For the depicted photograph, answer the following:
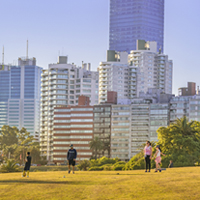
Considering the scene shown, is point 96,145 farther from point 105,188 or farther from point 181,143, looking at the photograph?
point 105,188

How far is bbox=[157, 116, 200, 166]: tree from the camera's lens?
79812 mm

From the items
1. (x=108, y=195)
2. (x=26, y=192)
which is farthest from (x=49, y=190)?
(x=108, y=195)

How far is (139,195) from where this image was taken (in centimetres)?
3045

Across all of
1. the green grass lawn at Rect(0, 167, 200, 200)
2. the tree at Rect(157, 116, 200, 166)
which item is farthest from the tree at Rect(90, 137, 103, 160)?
the green grass lawn at Rect(0, 167, 200, 200)

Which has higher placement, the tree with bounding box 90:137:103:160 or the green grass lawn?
the green grass lawn

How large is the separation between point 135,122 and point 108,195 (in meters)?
167

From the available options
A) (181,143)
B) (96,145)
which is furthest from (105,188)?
(96,145)

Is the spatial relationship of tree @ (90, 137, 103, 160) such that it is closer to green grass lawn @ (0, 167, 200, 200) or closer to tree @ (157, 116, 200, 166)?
tree @ (157, 116, 200, 166)

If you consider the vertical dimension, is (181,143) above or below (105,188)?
above

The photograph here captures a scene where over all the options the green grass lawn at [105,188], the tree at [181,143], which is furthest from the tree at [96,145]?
the green grass lawn at [105,188]

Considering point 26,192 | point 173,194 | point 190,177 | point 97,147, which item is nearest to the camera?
point 173,194

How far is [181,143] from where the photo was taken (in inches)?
3354

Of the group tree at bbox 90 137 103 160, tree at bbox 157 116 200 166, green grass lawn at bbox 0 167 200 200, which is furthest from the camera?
tree at bbox 90 137 103 160

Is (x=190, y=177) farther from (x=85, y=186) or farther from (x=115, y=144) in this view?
(x=115, y=144)
